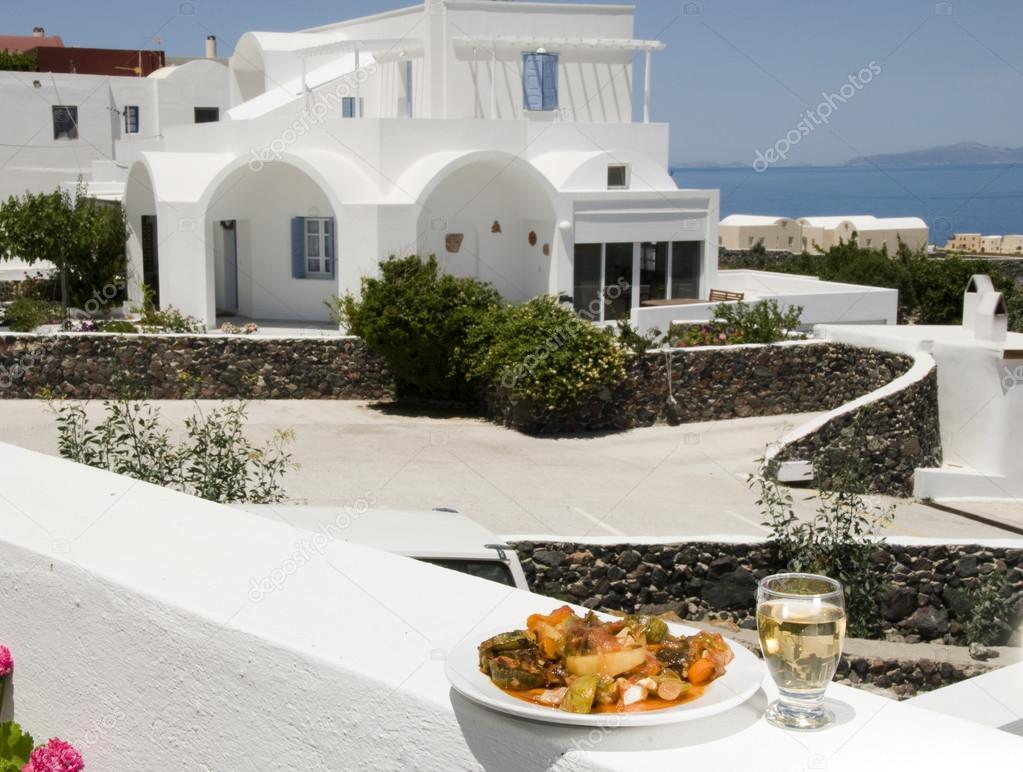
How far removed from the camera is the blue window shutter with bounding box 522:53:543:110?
2794cm

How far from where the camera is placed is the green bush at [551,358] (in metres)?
18.4

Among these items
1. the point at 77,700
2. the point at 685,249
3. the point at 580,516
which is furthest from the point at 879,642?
the point at 685,249

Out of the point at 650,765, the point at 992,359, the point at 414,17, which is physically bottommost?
the point at 992,359

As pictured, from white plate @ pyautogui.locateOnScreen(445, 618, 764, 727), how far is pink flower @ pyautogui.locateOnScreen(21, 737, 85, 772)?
4.13 ft

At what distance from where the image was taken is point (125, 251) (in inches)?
1079

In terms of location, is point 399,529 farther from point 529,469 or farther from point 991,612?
point 529,469

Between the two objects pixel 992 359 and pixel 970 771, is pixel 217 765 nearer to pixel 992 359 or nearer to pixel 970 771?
pixel 970 771

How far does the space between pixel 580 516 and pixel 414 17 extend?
700 inches

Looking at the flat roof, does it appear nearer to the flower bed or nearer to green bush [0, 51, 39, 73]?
green bush [0, 51, 39, 73]

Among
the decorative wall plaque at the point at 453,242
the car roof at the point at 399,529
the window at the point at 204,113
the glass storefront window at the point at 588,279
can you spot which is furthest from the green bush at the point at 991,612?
→ the window at the point at 204,113

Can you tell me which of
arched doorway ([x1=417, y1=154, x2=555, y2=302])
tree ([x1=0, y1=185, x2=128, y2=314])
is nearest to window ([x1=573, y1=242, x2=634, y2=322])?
arched doorway ([x1=417, y1=154, x2=555, y2=302])

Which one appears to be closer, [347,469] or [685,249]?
[347,469]

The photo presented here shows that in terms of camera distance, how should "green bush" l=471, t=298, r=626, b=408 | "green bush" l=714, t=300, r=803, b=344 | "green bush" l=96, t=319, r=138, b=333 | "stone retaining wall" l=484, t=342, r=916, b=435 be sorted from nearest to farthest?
"green bush" l=471, t=298, r=626, b=408 < "stone retaining wall" l=484, t=342, r=916, b=435 < "green bush" l=96, t=319, r=138, b=333 < "green bush" l=714, t=300, r=803, b=344

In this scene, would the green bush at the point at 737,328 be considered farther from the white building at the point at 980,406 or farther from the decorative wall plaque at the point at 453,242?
the decorative wall plaque at the point at 453,242
